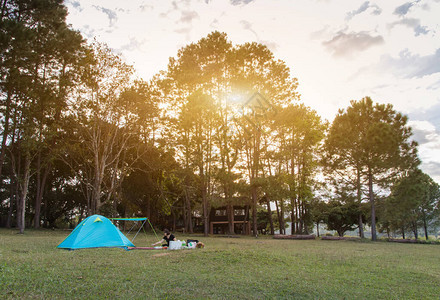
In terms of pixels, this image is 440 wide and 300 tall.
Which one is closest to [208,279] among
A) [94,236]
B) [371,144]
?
[94,236]

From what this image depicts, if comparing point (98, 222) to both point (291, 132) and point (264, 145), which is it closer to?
point (264, 145)

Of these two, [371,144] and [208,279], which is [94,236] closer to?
[208,279]

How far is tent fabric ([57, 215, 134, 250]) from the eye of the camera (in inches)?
529

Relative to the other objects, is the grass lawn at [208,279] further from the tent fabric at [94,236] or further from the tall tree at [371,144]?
the tall tree at [371,144]

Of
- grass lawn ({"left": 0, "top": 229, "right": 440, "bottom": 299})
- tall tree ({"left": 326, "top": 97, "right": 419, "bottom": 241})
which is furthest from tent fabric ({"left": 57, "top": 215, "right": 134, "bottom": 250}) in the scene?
tall tree ({"left": 326, "top": 97, "right": 419, "bottom": 241})

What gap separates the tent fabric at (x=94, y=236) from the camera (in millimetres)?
13445

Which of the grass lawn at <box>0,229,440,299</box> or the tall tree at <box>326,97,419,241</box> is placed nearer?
the grass lawn at <box>0,229,440,299</box>

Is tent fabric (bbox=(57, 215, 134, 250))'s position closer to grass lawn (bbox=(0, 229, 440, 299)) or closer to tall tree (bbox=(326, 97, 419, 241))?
grass lawn (bbox=(0, 229, 440, 299))

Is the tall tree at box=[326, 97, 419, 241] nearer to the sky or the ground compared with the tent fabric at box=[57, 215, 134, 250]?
nearer to the sky

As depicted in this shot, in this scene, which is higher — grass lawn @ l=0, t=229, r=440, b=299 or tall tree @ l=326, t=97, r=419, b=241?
tall tree @ l=326, t=97, r=419, b=241

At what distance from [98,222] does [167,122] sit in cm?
1705

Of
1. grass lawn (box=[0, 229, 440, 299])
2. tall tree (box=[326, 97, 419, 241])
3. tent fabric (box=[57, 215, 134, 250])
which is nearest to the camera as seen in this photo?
grass lawn (box=[0, 229, 440, 299])

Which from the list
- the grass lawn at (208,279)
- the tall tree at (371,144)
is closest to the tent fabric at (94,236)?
the grass lawn at (208,279)

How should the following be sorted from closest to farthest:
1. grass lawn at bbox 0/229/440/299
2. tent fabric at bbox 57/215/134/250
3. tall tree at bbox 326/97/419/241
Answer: grass lawn at bbox 0/229/440/299, tent fabric at bbox 57/215/134/250, tall tree at bbox 326/97/419/241
